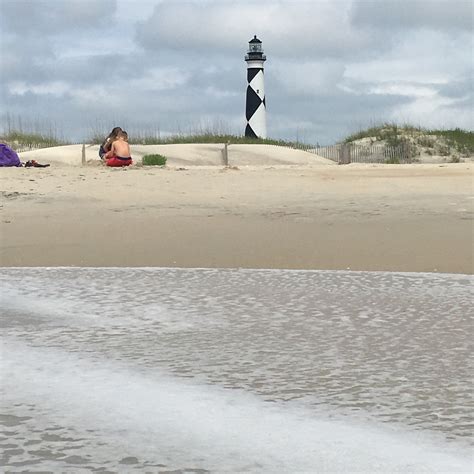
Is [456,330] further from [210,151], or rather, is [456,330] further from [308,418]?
[210,151]

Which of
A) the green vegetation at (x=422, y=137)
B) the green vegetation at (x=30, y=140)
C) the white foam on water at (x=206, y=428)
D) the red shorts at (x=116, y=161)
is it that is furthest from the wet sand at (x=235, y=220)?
the green vegetation at (x=422, y=137)

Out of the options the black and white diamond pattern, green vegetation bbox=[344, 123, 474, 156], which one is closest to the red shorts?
green vegetation bbox=[344, 123, 474, 156]

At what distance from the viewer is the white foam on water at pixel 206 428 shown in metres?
2.21

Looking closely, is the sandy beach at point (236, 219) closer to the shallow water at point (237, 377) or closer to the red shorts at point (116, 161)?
the red shorts at point (116, 161)

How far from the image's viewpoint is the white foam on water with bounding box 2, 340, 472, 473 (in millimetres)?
2205

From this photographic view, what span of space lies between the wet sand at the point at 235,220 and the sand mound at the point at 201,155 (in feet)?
25.5

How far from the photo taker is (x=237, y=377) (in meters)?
3.06

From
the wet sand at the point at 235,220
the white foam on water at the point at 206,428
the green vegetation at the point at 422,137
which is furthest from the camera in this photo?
the green vegetation at the point at 422,137

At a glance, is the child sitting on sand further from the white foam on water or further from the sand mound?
the white foam on water

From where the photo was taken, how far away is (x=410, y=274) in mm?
5695

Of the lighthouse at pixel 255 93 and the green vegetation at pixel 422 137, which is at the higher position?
the lighthouse at pixel 255 93

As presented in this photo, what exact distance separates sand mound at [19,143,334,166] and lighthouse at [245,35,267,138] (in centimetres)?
721

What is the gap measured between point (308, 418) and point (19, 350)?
1.38 metres

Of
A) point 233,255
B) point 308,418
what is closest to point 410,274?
point 233,255
